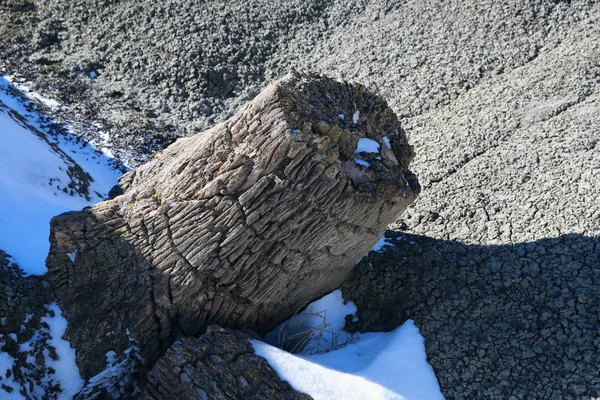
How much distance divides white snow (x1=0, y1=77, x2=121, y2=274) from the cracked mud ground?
154 centimetres

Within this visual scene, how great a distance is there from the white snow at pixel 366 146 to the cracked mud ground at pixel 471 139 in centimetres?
167

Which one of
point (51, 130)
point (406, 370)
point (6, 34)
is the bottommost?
point (406, 370)

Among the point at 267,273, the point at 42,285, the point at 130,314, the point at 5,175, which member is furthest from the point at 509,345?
the point at 5,175

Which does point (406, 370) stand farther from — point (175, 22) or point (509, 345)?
point (175, 22)

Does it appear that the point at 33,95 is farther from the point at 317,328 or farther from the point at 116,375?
the point at 317,328

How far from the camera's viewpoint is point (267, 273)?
20.5ft

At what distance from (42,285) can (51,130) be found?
4.93m

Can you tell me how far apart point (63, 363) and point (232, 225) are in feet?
7.43

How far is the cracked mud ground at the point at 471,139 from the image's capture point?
20.2ft

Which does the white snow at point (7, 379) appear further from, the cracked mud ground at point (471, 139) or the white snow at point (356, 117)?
the white snow at point (356, 117)

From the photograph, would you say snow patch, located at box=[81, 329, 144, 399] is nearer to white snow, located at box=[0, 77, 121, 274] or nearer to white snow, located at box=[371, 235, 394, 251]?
white snow, located at box=[0, 77, 121, 274]

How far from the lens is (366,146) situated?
6.40 meters

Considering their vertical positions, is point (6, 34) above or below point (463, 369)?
above

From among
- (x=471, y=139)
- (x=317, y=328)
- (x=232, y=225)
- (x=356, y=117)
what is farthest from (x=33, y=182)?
(x=471, y=139)
